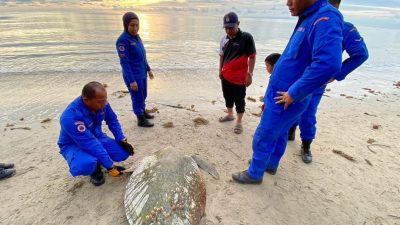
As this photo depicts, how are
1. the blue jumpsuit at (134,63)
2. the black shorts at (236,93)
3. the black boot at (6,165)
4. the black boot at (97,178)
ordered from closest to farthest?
the black boot at (97,178) → the black boot at (6,165) → the blue jumpsuit at (134,63) → the black shorts at (236,93)

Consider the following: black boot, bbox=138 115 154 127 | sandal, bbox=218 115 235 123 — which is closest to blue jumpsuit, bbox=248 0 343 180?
sandal, bbox=218 115 235 123

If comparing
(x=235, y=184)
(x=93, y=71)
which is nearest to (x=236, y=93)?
(x=235, y=184)

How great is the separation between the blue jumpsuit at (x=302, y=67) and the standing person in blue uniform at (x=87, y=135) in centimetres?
172

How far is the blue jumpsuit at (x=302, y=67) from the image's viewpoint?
1932mm

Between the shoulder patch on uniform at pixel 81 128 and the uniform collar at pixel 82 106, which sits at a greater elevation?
the uniform collar at pixel 82 106

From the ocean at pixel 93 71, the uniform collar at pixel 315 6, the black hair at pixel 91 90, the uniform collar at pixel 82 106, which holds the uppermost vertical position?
the uniform collar at pixel 315 6

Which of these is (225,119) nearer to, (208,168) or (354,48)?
(208,168)

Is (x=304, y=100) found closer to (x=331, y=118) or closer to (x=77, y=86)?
(x=331, y=118)

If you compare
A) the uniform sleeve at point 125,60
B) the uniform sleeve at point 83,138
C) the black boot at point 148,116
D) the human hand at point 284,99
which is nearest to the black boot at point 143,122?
the black boot at point 148,116

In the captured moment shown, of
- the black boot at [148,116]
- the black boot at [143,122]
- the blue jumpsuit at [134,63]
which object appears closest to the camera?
the blue jumpsuit at [134,63]

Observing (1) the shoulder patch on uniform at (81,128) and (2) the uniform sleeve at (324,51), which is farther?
(1) the shoulder patch on uniform at (81,128)

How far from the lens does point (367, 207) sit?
2781mm

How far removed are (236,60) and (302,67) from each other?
5.96ft

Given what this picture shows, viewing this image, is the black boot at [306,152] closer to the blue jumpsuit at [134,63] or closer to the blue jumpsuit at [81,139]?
the blue jumpsuit at [81,139]
